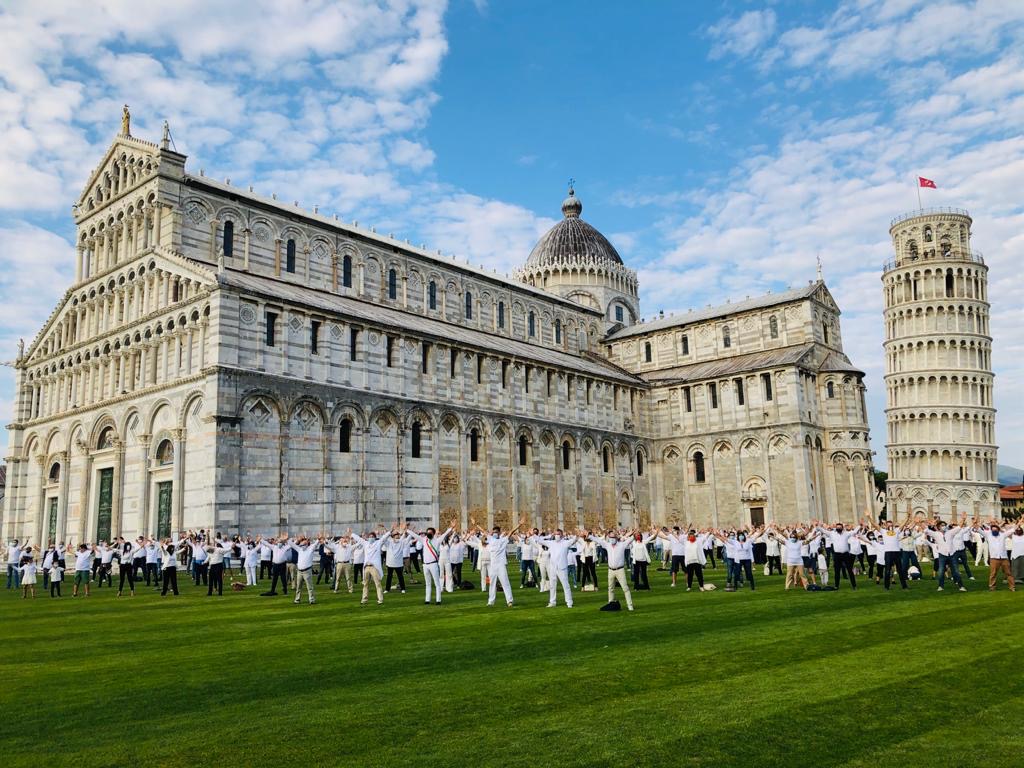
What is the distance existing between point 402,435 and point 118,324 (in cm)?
1640

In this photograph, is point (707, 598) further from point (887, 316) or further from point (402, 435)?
point (887, 316)

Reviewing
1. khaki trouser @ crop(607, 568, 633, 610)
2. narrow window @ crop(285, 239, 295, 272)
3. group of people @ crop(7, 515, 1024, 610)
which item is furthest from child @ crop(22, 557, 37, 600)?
narrow window @ crop(285, 239, 295, 272)

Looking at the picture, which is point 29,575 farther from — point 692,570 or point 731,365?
point 731,365

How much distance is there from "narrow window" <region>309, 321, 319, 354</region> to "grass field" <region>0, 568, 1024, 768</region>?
22.4 metres

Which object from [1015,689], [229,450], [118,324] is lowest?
[1015,689]

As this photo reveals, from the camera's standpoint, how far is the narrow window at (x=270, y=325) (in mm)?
37250

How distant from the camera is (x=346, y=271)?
49531 millimetres

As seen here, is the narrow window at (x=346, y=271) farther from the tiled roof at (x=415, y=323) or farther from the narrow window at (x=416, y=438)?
the narrow window at (x=416, y=438)

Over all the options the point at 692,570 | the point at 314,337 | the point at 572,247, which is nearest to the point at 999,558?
the point at 692,570

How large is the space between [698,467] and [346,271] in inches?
1152

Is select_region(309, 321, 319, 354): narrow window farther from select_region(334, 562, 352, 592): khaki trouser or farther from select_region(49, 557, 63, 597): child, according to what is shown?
select_region(334, 562, 352, 592): khaki trouser

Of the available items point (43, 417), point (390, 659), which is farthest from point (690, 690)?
point (43, 417)

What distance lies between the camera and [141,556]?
2797 cm

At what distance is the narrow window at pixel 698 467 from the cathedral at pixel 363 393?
11 cm
